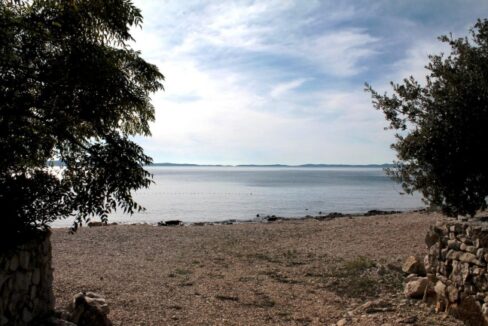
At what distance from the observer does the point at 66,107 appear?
604cm

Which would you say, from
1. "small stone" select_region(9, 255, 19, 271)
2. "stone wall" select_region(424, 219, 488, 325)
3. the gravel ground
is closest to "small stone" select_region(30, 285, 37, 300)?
"small stone" select_region(9, 255, 19, 271)

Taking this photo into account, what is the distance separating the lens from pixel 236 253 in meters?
18.0

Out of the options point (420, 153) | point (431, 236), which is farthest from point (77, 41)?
point (431, 236)

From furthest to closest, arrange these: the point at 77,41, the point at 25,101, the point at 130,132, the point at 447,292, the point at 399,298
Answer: the point at 399,298
the point at 447,292
the point at 130,132
the point at 77,41
the point at 25,101

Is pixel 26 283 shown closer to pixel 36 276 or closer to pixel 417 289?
pixel 36 276

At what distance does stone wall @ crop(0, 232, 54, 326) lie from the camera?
19.5 ft

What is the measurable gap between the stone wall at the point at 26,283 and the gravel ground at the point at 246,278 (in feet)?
7.73

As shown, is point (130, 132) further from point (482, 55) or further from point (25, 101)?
point (482, 55)

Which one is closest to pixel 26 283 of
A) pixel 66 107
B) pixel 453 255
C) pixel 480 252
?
pixel 66 107

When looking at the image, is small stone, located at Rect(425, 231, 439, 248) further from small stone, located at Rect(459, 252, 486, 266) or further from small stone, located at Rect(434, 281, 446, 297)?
small stone, located at Rect(459, 252, 486, 266)

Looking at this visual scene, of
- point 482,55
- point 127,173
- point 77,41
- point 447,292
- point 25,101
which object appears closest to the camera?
point 25,101

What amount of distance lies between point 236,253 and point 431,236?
9932mm

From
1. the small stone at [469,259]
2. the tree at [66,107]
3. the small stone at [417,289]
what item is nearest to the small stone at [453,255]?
the small stone at [469,259]

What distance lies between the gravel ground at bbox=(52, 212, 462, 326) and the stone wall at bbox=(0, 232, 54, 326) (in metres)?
2.36
